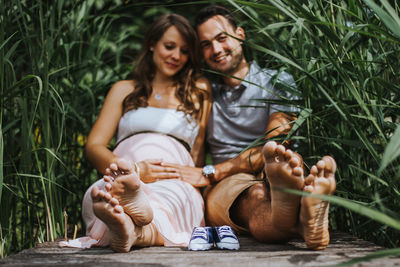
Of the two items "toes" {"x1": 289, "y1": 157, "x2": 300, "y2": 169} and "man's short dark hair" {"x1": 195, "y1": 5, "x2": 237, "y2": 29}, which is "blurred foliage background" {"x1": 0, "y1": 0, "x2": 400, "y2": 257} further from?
"man's short dark hair" {"x1": 195, "y1": 5, "x2": 237, "y2": 29}

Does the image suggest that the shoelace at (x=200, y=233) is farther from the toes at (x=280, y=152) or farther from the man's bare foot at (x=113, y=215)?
the toes at (x=280, y=152)

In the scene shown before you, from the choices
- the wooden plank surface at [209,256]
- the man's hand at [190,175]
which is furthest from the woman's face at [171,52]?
the wooden plank surface at [209,256]

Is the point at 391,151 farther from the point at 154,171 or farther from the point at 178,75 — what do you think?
the point at 178,75

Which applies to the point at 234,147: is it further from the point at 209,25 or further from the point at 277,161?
the point at 277,161

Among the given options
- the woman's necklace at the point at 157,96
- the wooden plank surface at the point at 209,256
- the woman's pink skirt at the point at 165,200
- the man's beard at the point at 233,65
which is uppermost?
the man's beard at the point at 233,65

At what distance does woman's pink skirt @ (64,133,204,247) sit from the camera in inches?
52.4

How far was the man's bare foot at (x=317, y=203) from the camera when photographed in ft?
A: 3.29

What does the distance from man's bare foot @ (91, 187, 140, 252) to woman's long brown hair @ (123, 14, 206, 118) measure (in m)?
0.98

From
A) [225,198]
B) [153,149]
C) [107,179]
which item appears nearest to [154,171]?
[153,149]

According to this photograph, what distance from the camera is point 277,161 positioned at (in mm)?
1071

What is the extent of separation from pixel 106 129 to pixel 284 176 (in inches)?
44.5

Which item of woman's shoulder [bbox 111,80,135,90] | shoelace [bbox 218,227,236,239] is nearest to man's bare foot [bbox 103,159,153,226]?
shoelace [bbox 218,227,236,239]

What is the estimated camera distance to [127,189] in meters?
1.09

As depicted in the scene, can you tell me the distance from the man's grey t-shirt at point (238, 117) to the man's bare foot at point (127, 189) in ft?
2.67
